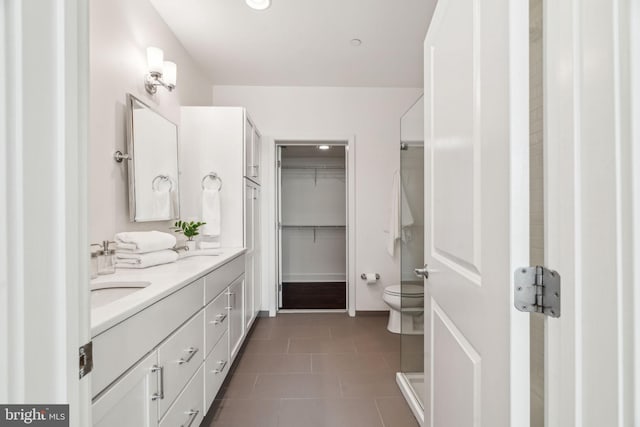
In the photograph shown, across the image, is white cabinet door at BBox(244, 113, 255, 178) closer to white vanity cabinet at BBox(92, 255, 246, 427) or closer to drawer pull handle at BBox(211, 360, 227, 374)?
white vanity cabinet at BBox(92, 255, 246, 427)

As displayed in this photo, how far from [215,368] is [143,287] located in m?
0.69

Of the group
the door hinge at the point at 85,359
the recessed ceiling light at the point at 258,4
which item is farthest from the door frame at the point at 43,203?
the recessed ceiling light at the point at 258,4

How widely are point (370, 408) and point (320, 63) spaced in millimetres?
2788

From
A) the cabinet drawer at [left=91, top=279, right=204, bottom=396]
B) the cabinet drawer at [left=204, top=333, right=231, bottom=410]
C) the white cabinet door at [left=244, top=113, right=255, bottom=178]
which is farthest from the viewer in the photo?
the white cabinet door at [left=244, top=113, right=255, bottom=178]

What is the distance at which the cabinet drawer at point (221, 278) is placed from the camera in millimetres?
1646

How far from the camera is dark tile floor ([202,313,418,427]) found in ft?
5.69

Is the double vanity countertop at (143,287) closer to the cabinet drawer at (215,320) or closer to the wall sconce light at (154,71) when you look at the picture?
the cabinet drawer at (215,320)

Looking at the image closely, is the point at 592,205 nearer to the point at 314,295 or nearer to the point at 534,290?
the point at 534,290

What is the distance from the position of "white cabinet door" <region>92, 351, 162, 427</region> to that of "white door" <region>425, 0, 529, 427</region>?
3.17ft

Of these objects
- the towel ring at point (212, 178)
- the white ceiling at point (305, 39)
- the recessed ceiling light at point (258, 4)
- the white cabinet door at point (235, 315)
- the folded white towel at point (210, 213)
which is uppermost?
the white ceiling at point (305, 39)

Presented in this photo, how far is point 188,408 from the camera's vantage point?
4.52 ft

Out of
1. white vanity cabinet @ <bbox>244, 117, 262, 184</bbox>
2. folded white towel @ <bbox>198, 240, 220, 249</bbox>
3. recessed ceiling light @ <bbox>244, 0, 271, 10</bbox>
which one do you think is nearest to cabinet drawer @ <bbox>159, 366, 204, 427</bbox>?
folded white towel @ <bbox>198, 240, 220, 249</bbox>

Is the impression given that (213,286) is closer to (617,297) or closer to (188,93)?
(617,297)

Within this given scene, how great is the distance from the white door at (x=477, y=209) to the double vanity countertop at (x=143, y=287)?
94 centimetres
